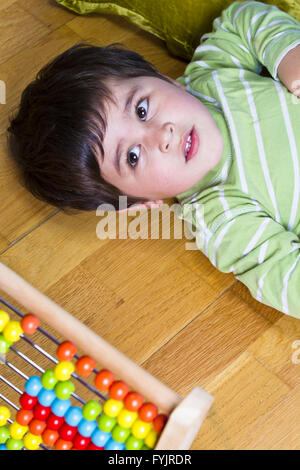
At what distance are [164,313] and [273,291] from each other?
7.6 inches

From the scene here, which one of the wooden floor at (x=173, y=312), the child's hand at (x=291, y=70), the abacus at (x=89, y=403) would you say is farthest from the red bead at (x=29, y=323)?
the child's hand at (x=291, y=70)

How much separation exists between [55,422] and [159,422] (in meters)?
0.15

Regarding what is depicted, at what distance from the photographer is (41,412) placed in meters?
0.72

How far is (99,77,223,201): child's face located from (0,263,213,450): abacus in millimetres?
283

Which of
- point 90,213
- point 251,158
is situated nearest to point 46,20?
point 90,213

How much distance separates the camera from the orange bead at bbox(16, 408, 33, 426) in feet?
2.37

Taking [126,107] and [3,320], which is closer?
[3,320]

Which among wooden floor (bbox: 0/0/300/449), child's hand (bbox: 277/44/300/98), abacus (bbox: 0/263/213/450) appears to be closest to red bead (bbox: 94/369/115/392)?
abacus (bbox: 0/263/213/450)

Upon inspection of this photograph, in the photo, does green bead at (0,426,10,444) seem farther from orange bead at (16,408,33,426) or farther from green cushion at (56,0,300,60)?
green cushion at (56,0,300,60)

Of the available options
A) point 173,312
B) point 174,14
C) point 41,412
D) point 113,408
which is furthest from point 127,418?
point 174,14

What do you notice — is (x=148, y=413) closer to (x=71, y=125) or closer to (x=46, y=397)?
(x=46, y=397)

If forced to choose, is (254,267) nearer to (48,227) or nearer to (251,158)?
(251,158)

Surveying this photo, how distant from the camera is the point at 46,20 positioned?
129 centimetres
